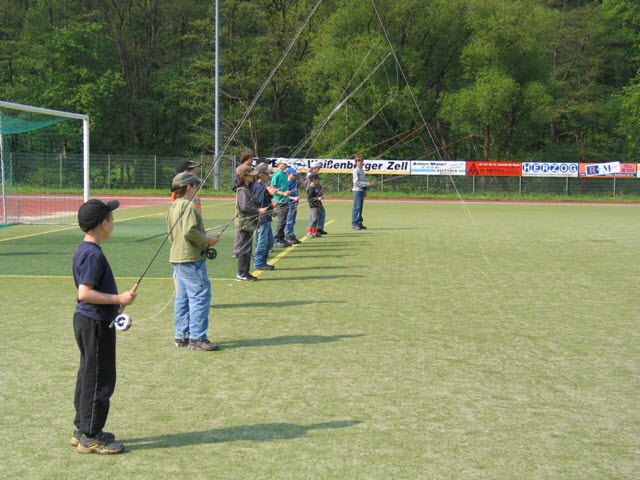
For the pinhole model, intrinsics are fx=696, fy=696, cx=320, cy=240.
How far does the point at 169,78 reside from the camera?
55281mm

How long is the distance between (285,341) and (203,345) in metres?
0.89

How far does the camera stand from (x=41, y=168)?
1313 inches

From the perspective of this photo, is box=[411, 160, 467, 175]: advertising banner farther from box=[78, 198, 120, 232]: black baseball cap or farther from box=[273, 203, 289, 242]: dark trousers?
box=[78, 198, 120, 232]: black baseball cap

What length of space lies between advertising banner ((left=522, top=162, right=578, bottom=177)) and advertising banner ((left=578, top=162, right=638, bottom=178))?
1.67 feet

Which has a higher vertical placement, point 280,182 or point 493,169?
point 493,169

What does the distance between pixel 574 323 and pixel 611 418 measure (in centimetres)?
324

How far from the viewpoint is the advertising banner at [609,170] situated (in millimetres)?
40906

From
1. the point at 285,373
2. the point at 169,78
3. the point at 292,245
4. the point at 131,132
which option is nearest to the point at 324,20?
the point at 169,78

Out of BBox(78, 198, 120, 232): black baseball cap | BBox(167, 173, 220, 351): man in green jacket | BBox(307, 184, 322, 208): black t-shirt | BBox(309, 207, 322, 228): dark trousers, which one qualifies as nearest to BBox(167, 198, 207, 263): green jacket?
BBox(167, 173, 220, 351): man in green jacket

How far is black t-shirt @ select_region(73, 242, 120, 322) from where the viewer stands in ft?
14.5

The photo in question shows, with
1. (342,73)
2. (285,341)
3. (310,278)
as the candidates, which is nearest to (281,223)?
(310,278)

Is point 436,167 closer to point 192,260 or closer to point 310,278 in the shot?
point 310,278

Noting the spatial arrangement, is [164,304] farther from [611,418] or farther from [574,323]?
[611,418]

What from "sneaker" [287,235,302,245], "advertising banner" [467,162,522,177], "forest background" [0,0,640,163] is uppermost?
"forest background" [0,0,640,163]
